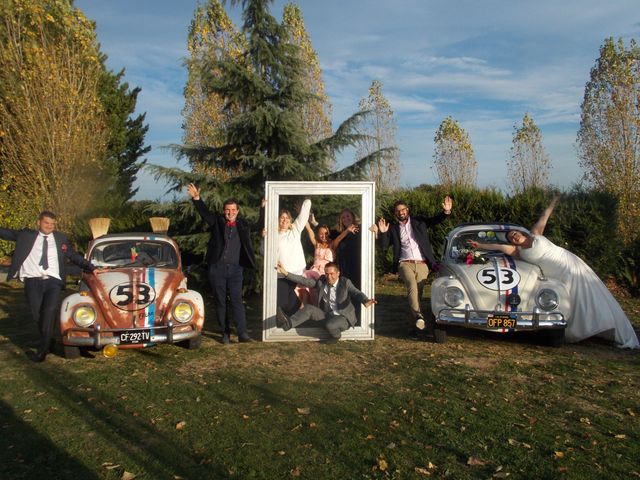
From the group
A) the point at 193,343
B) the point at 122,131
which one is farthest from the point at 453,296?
the point at 122,131

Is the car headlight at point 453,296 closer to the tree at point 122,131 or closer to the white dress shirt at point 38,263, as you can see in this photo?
the white dress shirt at point 38,263

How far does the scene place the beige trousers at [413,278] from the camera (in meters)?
8.55

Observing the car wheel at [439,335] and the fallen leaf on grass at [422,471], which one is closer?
the fallen leaf on grass at [422,471]

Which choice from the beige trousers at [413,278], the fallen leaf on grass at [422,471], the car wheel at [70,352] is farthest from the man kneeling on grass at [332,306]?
the fallen leaf on grass at [422,471]

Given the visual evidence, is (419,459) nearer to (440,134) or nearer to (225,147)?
(225,147)

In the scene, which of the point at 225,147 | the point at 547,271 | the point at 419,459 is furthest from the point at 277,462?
the point at 225,147

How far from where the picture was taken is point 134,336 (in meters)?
7.13

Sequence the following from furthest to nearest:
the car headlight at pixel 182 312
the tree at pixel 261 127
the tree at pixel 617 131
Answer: the tree at pixel 617 131 → the tree at pixel 261 127 → the car headlight at pixel 182 312

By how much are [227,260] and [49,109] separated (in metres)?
13.2

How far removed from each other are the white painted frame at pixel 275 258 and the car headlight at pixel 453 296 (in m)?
1.07

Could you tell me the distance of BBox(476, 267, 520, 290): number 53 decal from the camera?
310 inches

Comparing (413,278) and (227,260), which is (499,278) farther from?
(227,260)

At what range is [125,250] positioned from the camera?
29.2 ft

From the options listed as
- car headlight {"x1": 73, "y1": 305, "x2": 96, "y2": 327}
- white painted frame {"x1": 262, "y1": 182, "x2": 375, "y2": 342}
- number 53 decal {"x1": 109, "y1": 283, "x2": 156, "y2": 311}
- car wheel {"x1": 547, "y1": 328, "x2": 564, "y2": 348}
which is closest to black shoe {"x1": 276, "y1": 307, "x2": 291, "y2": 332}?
white painted frame {"x1": 262, "y1": 182, "x2": 375, "y2": 342}
